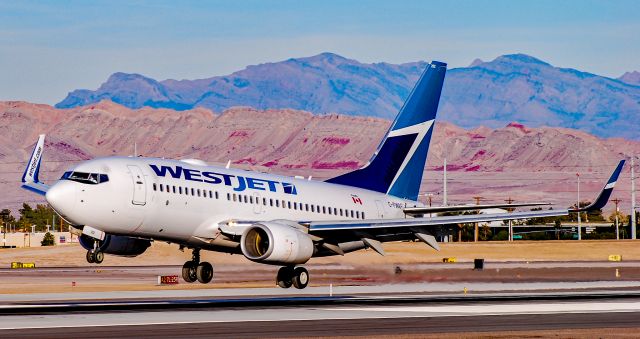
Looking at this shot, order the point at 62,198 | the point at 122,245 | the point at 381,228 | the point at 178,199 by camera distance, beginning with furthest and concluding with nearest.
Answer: the point at 381,228 < the point at 122,245 < the point at 178,199 < the point at 62,198

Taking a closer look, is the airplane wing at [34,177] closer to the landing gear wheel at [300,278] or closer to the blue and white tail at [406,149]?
the landing gear wheel at [300,278]

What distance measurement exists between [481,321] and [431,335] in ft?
20.8

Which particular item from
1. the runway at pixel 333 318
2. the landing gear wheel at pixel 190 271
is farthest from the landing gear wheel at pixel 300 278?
the landing gear wheel at pixel 190 271

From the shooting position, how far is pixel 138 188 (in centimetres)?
5397

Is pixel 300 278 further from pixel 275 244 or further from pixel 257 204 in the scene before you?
pixel 257 204

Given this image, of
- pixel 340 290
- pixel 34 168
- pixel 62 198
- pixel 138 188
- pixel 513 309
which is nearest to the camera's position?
pixel 513 309

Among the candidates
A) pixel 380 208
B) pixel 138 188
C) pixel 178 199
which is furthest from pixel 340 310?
pixel 380 208

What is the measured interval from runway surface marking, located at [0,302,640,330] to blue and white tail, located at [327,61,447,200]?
1724cm

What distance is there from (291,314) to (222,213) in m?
11.2

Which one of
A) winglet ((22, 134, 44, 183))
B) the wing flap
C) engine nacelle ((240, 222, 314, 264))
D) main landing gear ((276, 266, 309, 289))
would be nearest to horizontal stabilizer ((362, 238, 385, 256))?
the wing flap

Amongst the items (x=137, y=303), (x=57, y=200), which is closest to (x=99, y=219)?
(x=57, y=200)

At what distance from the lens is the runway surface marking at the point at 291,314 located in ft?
141

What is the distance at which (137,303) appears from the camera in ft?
185

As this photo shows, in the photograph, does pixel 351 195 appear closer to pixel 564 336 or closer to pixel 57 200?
pixel 57 200
